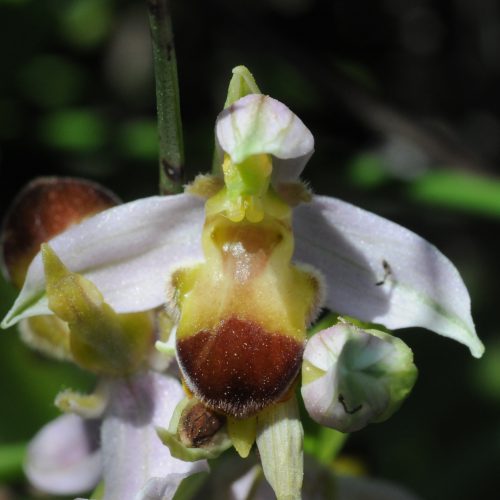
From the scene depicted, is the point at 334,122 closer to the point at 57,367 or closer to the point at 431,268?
the point at 57,367

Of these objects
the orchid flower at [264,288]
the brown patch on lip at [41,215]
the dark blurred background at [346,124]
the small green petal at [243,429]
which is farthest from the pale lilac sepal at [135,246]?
the dark blurred background at [346,124]

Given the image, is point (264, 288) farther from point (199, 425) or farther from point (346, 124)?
point (346, 124)

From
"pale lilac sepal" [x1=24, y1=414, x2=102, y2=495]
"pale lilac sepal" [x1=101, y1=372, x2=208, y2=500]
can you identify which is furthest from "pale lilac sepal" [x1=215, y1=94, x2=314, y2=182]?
"pale lilac sepal" [x1=24, y1=414, x2=102, y2=495]

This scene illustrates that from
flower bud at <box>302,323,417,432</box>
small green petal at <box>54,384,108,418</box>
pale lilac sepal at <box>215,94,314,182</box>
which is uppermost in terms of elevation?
pale lilac sepal at <box>215,94,314,182</box>

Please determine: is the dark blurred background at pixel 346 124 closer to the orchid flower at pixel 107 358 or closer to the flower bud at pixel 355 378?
the orchid flower at pixel 107 358

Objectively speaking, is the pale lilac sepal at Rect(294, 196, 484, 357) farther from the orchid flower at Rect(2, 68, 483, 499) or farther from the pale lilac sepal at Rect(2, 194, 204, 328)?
the pale lilac sepal at Rect(2, 194, 204, 328)

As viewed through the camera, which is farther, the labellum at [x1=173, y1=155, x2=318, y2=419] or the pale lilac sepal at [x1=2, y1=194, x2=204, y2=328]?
the pale lilac sepal at [x1=2, y1=194, x2=204, y2=328]

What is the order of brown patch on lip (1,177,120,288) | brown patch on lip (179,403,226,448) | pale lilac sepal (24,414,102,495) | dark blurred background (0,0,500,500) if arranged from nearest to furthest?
brown patch on lip (179,403,226,448) → brown patch on lip (1,177,120,288) → pale lilac sepal (24,414,102,495) → dark blurred background (0,0,500,500)
